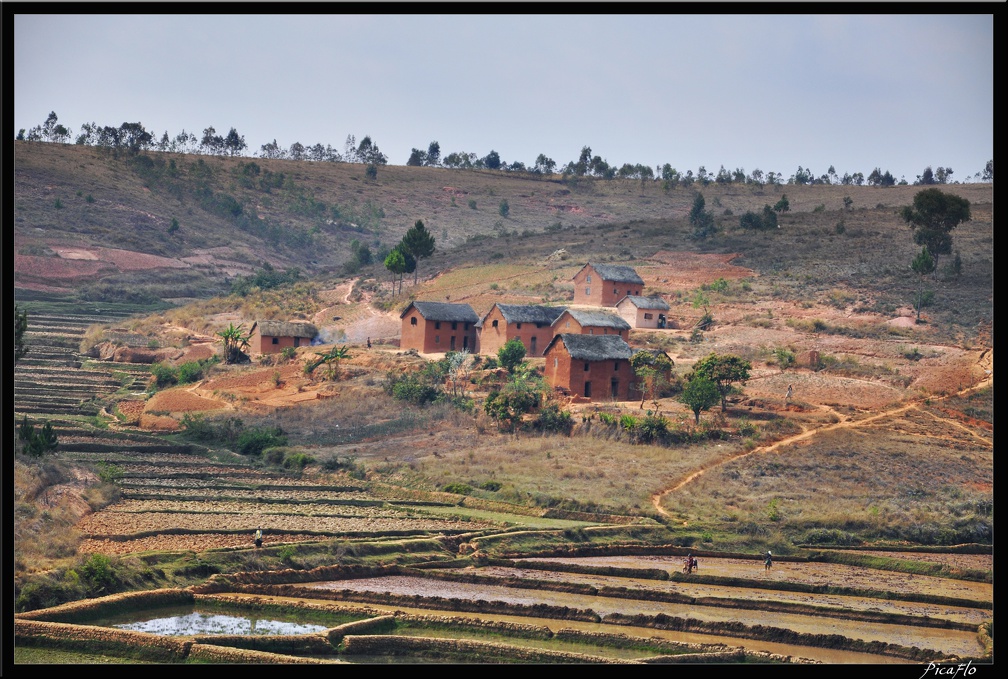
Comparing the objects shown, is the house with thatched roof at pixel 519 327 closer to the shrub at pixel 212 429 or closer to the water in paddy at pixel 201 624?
the shrub at pixel 212 429

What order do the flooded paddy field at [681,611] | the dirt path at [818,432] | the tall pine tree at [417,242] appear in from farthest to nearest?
the tall pine tree at [417,242] → the dirt path at [818,432] → the flooded paddy field at [681,611]

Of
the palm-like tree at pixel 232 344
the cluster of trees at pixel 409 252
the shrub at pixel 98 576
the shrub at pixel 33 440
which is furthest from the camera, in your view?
the cluster of trees at pixel 409 252

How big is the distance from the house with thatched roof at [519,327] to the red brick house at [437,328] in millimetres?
1696

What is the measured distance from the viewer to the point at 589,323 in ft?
161

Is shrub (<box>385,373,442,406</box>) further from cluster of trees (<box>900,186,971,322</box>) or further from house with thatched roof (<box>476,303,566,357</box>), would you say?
cluster of trees (<box>900,186,971,322</box>)

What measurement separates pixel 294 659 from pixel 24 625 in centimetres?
498

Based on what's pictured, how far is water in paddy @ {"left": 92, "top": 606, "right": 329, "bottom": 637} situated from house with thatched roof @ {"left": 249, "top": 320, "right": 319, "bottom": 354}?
108ft

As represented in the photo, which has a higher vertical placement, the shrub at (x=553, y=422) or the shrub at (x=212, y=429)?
the shrub at (x=553, y=422)

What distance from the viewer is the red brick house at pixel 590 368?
144 feet

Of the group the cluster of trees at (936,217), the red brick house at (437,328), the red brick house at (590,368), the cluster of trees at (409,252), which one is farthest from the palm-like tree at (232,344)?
the cluster of trees at (936,217)

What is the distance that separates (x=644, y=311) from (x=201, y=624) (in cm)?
3774

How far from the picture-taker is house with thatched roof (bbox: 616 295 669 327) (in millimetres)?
55719

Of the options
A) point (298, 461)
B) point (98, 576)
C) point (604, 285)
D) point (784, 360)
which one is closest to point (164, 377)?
point (298, 461)

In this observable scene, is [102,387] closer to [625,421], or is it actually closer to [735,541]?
[625,421]
